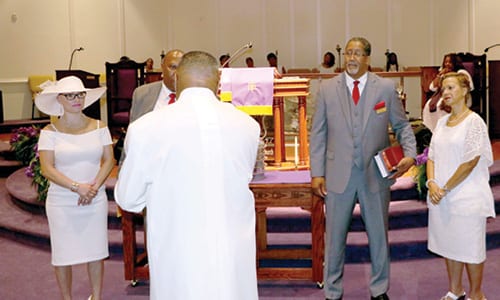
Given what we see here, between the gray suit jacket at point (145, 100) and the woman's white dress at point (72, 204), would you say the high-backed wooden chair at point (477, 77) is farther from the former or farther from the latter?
the woman's white dress at point (72, 204)

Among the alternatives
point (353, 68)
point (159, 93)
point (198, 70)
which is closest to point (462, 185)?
point (353, 68)

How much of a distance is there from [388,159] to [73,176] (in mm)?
1802

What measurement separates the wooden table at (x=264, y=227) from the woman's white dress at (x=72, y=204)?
591mm

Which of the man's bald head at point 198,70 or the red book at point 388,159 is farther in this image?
the red book at point 388,159

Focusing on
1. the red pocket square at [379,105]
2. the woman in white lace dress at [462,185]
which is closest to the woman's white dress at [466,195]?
the woman in white lace dress at [462,185]

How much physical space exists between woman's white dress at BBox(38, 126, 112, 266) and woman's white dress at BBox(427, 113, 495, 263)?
79.7 inches

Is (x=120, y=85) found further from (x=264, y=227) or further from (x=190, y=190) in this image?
(x=190, y=190)

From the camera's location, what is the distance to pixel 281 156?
506cm

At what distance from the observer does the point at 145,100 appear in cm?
430

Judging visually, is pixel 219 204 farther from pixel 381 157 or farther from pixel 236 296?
pixel 381 157

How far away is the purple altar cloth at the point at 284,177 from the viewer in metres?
4.52

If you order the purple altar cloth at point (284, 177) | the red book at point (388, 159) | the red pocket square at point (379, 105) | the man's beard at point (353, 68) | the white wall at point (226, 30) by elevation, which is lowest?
the purple altar cloth at point (284, 177)

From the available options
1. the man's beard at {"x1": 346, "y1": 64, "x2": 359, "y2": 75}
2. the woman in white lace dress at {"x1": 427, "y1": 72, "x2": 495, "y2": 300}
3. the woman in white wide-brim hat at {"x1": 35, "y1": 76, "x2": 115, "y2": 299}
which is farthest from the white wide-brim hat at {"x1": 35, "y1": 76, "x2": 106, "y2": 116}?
the woman in white lace dress at {"x1": 427, "y1": 72, "x2": 495, "y2": 300}

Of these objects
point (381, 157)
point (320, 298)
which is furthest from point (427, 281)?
point (381, 157)
